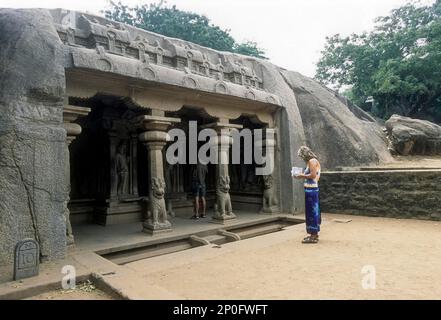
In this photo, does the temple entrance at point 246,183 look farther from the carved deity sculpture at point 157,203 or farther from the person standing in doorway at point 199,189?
the carved deity sculpture at point 157,203

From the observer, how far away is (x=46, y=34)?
14.6ft

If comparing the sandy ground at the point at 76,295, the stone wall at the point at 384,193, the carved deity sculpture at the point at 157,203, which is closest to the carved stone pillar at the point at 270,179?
the stone wall at the point at 384,193

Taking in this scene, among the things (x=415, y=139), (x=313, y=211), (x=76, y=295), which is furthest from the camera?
(x=415, y=139)

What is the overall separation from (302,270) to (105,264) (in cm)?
258

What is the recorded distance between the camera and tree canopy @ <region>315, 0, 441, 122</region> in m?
17.1

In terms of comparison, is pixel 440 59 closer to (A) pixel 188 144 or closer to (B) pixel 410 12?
(B) pixel 410 12

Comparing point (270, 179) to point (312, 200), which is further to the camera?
point (270, 179)

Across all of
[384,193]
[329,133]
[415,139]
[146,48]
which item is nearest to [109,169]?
[146,48]

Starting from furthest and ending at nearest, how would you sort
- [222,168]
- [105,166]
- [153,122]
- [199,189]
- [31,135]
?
[105,166]
[199,189]
[222,168]
[153,122]
[31,135]

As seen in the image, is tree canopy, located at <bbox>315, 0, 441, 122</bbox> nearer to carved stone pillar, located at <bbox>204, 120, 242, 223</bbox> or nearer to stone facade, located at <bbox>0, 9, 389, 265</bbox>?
stone facade, located at <bbox>0, 9, 389, 265</bbox>

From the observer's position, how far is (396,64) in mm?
17375

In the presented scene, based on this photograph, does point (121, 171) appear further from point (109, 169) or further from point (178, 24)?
point (178, 24)

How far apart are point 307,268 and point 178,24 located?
2382 cm

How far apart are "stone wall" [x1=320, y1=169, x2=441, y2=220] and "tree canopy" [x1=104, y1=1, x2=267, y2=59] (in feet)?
63.0
